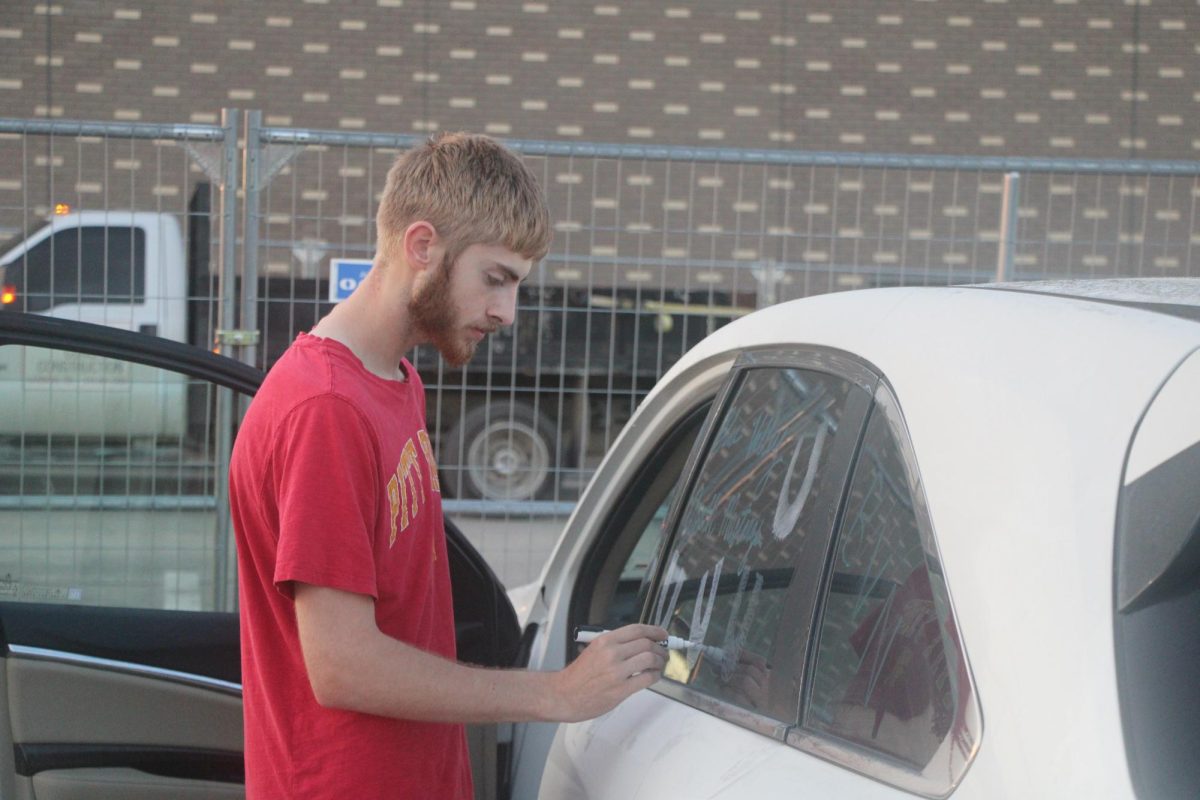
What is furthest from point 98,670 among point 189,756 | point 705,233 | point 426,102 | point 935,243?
point 426,102

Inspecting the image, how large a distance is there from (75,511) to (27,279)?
2.72ft

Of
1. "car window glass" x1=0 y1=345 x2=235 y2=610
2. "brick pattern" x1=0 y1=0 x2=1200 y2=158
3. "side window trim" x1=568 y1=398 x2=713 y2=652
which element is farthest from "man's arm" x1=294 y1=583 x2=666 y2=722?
"brick pattern" x1=0 y1=0 x2=1200 y2=158

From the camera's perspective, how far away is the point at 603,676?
1544mm

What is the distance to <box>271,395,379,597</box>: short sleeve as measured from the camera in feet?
4.79

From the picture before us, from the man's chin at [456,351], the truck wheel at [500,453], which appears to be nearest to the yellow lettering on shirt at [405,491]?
the man's chin at [456,351]

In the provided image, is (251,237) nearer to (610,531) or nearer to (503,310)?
(610,531)

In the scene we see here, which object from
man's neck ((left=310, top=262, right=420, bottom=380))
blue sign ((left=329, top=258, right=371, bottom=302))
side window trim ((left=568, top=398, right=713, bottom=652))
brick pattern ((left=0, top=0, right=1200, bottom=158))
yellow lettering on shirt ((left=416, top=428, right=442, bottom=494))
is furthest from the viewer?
brick pattern ((left=0, top=0, right=1200, bottom=158))

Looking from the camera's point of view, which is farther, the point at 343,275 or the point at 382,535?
the point at 343,275

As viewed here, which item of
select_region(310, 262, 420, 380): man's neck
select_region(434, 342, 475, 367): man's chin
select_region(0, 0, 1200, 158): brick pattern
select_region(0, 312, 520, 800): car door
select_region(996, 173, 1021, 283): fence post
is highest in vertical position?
select_region(0, 0, 1200, 158): brick pattern

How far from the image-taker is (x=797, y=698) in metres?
1.45

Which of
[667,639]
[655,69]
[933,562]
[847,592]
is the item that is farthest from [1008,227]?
[655,69]

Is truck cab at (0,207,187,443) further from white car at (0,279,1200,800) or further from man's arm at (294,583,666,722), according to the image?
man's arm at (294,583,666,722)

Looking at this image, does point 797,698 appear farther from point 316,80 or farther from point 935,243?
point 316,80

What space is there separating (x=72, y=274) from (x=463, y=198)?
3292mm
